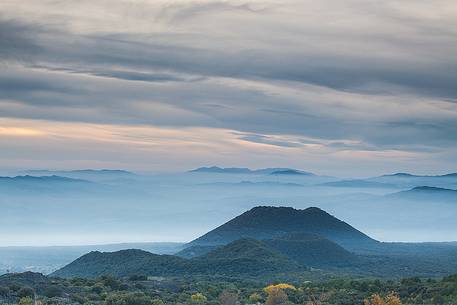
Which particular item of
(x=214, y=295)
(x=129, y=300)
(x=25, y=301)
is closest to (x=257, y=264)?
(x=214, y=295)

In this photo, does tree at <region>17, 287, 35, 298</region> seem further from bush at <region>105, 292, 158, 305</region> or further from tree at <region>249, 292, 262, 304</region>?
tree at <region>249, 292, 262, 304</region>

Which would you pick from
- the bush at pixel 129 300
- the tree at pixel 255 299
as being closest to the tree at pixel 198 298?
the tree at pixel 255 299

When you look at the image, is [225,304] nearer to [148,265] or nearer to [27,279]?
[27,279]

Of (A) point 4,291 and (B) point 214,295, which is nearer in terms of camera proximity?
(A) point 4,291

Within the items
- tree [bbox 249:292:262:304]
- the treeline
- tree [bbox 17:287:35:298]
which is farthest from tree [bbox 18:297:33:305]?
tree [bbox 249:292:262:304]

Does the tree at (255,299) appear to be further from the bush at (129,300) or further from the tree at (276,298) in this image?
the bush at (129,300)

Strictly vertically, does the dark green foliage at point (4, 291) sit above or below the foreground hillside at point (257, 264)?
below

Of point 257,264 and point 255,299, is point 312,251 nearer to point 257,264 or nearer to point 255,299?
point 257,264

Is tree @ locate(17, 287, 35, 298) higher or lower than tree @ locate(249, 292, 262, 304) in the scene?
higher

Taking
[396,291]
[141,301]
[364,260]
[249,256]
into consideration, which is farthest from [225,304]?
[364,260]

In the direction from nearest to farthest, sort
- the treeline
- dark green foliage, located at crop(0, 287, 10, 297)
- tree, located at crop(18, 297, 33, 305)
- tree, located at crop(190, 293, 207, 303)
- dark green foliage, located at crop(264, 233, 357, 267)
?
tree, located at crop(18, 297, 33, 305), the treeline, dark green foliage, located at crop(0, 287, 10, 297), tree, located at crop(190, 293, 207, 303), dark green foliage, located at crop(264, 233, 357, 267)

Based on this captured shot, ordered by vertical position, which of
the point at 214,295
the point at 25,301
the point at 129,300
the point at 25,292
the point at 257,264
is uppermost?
the point at 257,264
